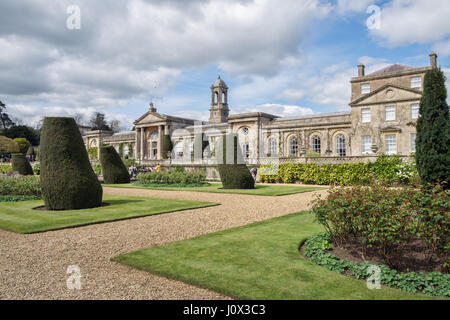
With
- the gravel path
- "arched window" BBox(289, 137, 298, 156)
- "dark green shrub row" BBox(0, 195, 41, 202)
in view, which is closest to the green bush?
"dark green shrub row" BBox(0, 195, 41, 202)

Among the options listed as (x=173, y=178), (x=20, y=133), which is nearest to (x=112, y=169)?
(x=173, y=178)

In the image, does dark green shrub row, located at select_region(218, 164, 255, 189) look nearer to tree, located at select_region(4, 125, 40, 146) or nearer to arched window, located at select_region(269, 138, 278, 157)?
arched window, located at select_region(269, 138, 278, 157)

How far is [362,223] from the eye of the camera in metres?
4.51

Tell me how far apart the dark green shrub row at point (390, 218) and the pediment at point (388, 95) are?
24045 millimetres

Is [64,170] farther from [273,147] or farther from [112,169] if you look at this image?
[273,147]

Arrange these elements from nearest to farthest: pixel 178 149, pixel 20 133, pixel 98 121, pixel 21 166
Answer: pixel 21 166
pixel 178 149
pixel 20 133
pixel 98 121

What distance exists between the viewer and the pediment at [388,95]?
25.6m

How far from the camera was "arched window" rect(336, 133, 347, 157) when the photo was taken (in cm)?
3036

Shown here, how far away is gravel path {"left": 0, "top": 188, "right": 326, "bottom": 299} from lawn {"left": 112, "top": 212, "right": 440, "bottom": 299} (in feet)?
0.85

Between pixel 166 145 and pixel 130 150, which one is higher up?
pixel 166 145

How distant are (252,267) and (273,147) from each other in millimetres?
30212

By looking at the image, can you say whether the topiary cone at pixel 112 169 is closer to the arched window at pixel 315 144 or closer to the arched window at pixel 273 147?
the arched window at pixel 273 147

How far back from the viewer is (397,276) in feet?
12.7

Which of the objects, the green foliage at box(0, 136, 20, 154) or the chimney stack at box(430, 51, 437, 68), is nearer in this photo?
the chimney stack at box(430, 51, 437, 68)
